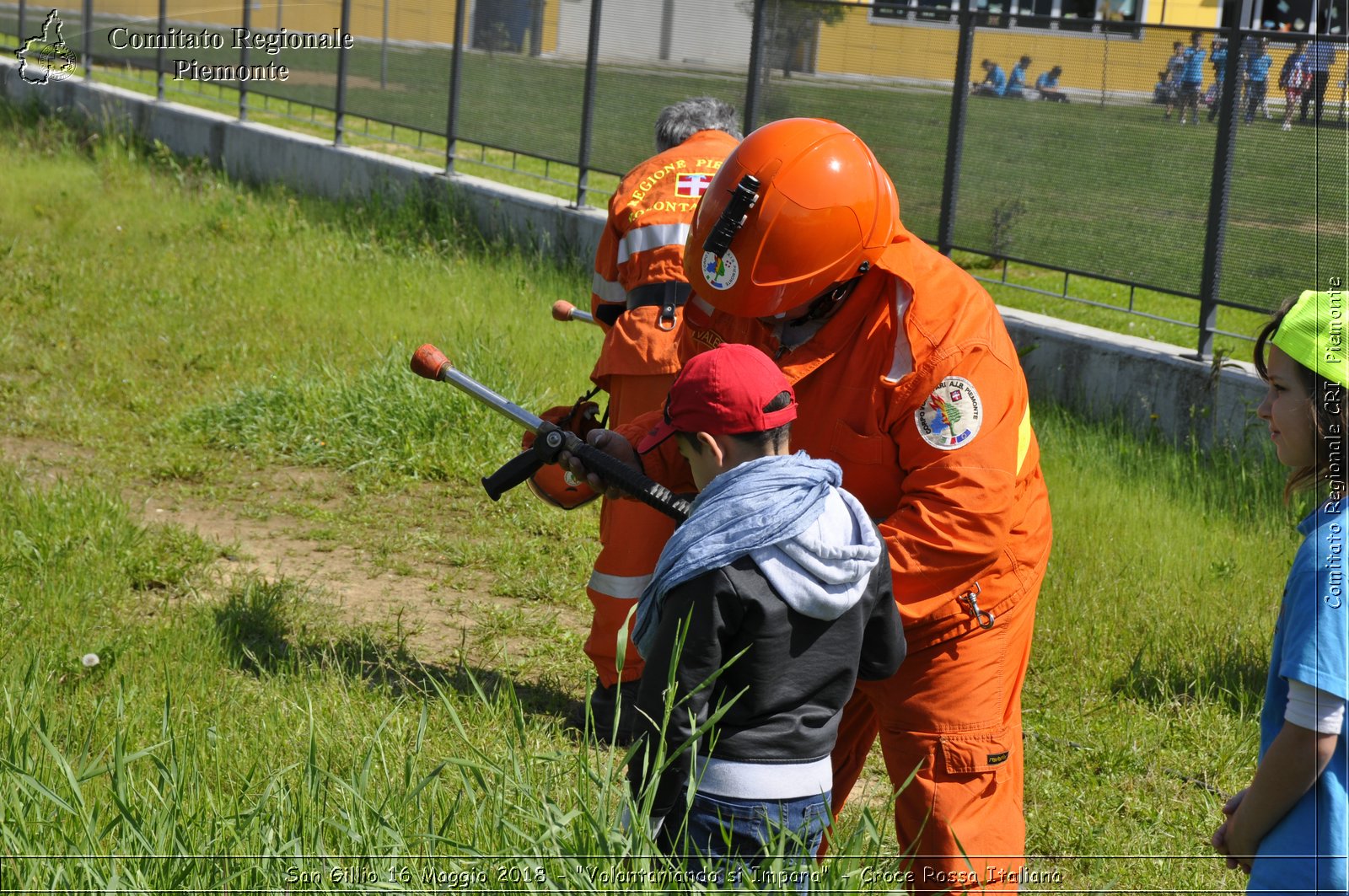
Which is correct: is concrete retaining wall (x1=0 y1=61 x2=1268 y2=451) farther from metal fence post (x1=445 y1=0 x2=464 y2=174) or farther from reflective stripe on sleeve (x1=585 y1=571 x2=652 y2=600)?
reflective stripe on sleeve (x1=585 y1=571 x2=652 y2=600)

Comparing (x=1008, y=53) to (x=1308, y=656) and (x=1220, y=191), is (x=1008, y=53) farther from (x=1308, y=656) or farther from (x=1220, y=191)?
(x=1308, y=656)

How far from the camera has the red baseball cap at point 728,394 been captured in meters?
2.49

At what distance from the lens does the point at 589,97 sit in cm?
1044

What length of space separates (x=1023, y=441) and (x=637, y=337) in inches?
71.9

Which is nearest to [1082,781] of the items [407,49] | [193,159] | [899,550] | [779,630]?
[899,550]

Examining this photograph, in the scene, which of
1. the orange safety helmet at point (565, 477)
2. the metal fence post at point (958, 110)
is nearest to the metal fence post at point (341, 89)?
the metal fence post at point (958, 110)

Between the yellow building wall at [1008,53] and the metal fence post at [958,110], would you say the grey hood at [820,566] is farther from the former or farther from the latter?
the metal fence post at [958,110]

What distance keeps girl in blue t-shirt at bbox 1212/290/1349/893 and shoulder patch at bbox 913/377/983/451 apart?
22.4 inches

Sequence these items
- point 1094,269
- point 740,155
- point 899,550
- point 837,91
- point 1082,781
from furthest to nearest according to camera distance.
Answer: point 837,91
point 1094,269
point 1082,781
point 740,155
point 899,550

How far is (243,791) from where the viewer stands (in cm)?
272

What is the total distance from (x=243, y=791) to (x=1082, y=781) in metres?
2.54

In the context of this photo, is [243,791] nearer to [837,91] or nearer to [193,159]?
[837,91]

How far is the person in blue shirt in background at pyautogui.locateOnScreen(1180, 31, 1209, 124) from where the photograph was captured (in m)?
7.05

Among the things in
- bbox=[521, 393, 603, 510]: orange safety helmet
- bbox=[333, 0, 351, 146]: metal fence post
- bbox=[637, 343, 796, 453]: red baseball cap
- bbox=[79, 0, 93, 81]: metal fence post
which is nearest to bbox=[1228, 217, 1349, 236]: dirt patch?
bbox=[521, 393, 603, 510]: orange safety helmet
